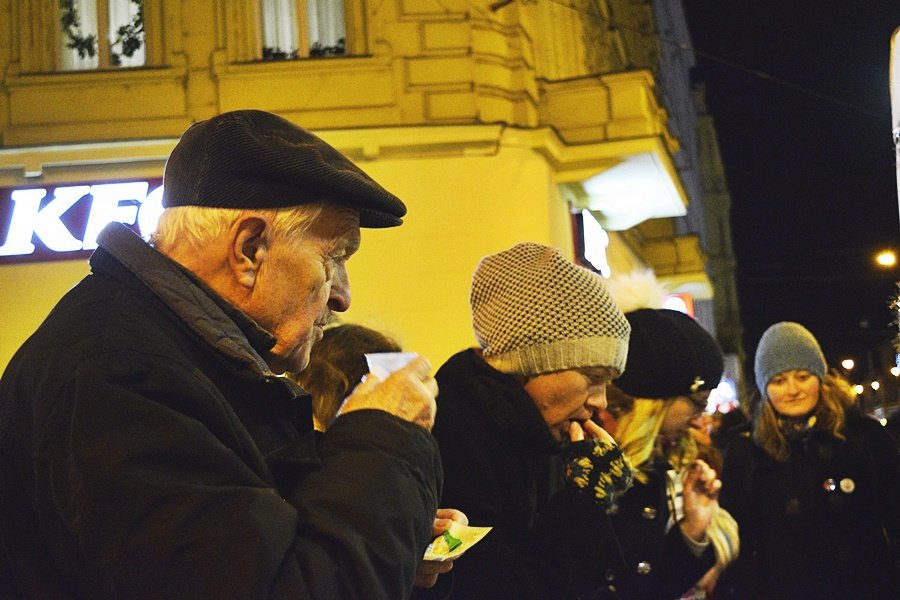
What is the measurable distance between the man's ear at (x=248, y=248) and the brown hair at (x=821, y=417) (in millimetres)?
4190

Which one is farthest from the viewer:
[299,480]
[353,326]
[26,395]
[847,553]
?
[847,553]

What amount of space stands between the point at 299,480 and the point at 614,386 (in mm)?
2510

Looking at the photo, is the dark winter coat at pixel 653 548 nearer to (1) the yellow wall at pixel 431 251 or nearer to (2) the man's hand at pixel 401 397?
(2) the man's hand at pixel 401 397

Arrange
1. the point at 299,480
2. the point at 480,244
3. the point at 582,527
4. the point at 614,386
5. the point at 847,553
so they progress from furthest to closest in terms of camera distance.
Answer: the point at 480,244 < the point at 847,553 < the point at 614,386 < the point at 582,527 < the point at 299,480

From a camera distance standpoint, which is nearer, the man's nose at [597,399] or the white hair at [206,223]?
the white hair at [206,223]

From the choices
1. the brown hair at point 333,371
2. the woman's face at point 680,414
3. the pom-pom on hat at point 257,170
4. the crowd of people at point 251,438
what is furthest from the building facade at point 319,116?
the pom-pom on hat at point 257,170

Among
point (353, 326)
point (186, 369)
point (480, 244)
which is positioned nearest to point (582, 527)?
point (353, 326)

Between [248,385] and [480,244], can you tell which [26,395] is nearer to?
[248,385]

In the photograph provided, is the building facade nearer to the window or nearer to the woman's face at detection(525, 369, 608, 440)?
the window

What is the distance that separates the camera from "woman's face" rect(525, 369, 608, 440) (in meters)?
3.34

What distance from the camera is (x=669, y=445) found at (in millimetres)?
4211

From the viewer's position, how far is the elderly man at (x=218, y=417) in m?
1.44

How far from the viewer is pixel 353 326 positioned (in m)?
3.64

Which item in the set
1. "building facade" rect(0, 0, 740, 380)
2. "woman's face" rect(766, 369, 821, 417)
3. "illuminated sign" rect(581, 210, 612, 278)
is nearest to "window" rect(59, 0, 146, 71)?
"building facade" rect(0, 0, 740, 380)
